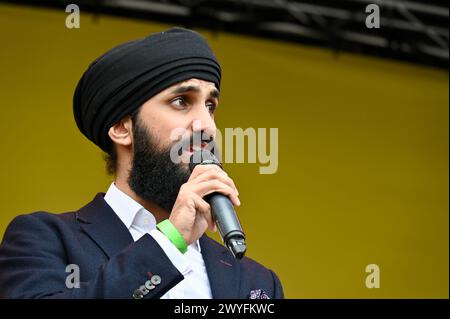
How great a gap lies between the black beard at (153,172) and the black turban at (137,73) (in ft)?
0.22

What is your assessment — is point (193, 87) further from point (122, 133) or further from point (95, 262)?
point (95, 262)

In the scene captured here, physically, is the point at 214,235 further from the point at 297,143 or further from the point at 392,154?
the point at 392,154

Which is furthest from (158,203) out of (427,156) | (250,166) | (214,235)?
(427,156)

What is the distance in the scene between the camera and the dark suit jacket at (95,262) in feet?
6.09

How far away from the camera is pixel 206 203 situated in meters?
1.90

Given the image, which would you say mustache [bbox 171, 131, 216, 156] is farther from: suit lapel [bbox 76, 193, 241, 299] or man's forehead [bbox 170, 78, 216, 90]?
suit lapel [bbox 76, 193, 241, 299]

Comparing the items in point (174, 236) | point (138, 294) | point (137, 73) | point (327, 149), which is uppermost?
point (327, 149)

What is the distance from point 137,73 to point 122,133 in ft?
0.51

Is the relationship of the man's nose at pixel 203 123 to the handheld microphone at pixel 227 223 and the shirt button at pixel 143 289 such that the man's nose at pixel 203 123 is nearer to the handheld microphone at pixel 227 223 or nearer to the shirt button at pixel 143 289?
the handheld microphone at pixel 227 223

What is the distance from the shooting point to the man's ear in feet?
7.43

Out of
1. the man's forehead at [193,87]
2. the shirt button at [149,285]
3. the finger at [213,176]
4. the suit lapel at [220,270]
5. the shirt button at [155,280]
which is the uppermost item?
the man's forehead at [193,87]

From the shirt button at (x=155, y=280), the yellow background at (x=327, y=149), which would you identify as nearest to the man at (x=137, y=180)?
the shirt button at (x=155, y=280)

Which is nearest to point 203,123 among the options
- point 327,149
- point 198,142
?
point 198,142

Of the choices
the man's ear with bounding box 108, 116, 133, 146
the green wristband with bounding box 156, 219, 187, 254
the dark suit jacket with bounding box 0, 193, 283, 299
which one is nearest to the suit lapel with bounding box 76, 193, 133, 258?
the dark suit jacket with bounding box 0, 193, 283, 299
